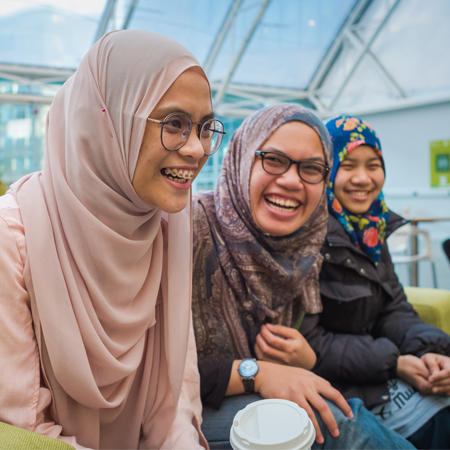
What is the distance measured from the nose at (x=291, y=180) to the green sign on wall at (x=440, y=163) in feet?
19.8

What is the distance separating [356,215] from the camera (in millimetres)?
1713

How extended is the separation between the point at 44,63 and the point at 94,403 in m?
5.54

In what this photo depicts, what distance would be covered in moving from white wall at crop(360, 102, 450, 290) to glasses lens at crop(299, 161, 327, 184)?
543 cm

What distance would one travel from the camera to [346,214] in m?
1.68

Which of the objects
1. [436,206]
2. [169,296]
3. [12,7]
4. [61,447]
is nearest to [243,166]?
[169,296]

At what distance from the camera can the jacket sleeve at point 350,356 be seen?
4.40 ft

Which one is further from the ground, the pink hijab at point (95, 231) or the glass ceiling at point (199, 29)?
the glass ceiling at point (199, 29)

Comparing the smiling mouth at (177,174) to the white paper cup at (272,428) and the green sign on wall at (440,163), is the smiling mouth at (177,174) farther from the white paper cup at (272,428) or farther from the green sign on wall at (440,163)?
the green sign on wall at (440,163)

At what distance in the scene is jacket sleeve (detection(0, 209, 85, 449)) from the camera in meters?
0.73

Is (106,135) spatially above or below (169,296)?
above

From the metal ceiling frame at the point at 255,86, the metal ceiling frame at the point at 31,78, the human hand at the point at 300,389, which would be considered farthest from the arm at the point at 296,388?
the metal ceiling frame at the point at 31,78

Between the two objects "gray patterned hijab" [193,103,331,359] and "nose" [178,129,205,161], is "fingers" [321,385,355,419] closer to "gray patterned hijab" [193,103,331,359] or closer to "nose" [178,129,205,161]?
"gray patterned hijab" [193,103,331,359]

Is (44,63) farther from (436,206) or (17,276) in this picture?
(436,206)

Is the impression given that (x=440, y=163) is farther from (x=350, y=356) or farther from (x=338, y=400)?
(x=338, y=400)
